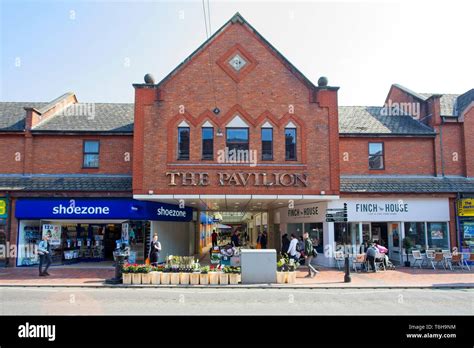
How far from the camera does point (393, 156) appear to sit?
2053cm

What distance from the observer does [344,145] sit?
2045cm

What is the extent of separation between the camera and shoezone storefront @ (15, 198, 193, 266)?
716 inches

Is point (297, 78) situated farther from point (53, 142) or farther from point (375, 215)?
point (53, 142)

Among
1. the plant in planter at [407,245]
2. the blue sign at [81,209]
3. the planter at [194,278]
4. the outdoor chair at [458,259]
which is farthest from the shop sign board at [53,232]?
the outdoor chair at [458,259]

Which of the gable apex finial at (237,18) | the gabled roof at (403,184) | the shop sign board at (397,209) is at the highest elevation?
the gable apex finial at (237,18)

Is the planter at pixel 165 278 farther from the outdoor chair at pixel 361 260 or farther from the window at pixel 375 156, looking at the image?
the window at pixel 375 156

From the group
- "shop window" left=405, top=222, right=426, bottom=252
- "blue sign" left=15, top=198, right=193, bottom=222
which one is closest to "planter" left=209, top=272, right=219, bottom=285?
"blue sign" left=15, top=198, right=193, bottom=222

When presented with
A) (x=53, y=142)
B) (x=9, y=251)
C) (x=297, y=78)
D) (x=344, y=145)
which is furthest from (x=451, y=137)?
(x=9, y=251)

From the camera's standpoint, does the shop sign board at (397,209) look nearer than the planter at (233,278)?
No

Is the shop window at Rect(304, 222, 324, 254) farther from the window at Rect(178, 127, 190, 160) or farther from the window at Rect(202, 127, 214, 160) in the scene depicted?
the window at Rect(178, 127, 190, 160)

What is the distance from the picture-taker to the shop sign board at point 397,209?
1909cm

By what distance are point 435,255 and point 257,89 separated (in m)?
11.6

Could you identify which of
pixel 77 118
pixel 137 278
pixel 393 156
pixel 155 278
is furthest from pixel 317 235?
pixel 77 118
